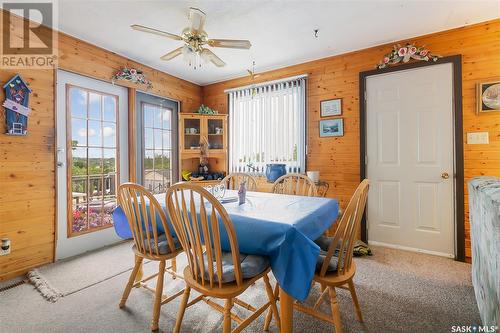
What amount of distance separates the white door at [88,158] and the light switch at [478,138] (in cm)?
412

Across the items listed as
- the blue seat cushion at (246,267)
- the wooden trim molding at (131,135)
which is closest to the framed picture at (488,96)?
the blue seat cushion at (246,267)

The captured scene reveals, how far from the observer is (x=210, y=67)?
3705 millimetres

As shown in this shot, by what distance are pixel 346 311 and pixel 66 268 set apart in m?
2.65

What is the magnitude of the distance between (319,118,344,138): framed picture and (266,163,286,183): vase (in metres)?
0.71

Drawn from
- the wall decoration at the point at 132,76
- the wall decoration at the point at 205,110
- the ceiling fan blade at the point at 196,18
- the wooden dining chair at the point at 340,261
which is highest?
the wall decoration at the point at 132,76

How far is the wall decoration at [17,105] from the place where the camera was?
2.23 meters

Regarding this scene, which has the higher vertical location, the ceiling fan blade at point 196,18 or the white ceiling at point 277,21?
the white ceiling at point 277,21

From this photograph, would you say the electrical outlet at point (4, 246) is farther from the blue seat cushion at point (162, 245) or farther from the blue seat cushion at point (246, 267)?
the blue seat cushion at point (246, 267)

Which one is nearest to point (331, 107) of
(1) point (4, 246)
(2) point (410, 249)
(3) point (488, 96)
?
(3) point (488, 96)

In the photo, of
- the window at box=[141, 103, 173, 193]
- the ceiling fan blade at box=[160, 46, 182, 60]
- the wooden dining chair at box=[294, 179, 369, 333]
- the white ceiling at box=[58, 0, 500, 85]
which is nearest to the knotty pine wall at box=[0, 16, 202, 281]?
the white ceiling at box=[58, 0, 500, 85]

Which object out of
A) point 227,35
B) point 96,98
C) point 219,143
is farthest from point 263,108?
point 96,98

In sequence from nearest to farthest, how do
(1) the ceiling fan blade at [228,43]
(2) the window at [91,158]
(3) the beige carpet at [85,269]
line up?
(1) the ceiling fan blade at [228,43] → (3) the beige carpet at [85,269] → (2) the window at [91,158]

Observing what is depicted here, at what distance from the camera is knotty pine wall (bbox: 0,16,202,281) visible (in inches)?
89.0

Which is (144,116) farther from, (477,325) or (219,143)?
(477,325)
